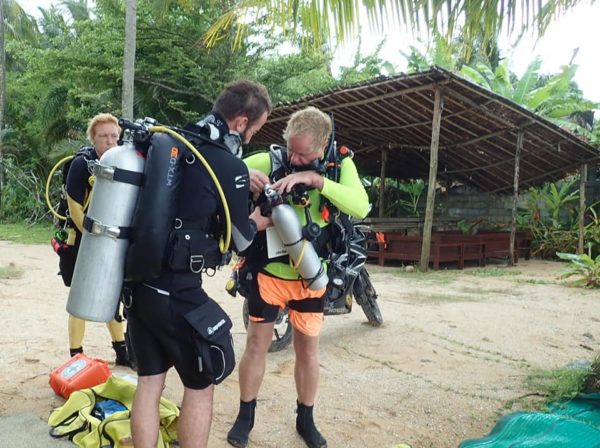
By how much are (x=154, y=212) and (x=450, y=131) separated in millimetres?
10455

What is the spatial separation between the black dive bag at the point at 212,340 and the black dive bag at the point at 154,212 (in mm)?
230

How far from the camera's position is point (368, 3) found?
290 centimetres

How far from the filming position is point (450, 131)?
11.5 meters

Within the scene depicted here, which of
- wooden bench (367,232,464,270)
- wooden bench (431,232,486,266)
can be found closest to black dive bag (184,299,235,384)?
wooden bench (367,232,464,270)

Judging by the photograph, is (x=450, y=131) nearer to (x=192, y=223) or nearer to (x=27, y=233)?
(x=192, y=223)

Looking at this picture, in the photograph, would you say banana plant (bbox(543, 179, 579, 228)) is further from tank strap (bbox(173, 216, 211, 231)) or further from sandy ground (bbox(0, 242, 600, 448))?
tank strap (bbox(173, 216, 211, 231))

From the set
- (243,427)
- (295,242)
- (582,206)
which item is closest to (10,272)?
(243,427)

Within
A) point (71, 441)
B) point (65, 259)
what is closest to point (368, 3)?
point (65, 259)

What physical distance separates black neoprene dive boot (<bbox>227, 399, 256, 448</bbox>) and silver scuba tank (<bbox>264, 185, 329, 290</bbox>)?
28.5 inches

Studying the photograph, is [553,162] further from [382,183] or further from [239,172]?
[239,172]

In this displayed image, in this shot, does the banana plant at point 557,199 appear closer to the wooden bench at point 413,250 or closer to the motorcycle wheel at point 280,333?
the wooden bench at point 413,250

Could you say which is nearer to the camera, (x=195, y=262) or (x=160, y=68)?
(x=195, y=262)

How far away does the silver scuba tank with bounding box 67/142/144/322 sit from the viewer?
194 centimetres

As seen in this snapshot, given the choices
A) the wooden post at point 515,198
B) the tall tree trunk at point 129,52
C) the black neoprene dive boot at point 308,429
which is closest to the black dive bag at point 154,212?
the black neoprene dive boot at point 308,429
